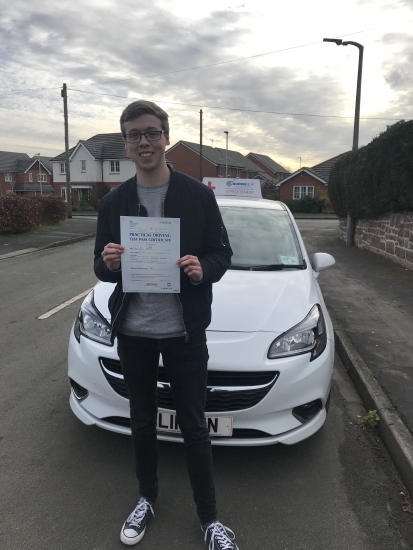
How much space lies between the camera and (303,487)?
108 inches

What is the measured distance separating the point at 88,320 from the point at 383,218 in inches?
431

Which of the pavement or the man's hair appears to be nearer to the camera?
the man's hair

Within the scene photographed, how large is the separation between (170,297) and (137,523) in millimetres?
1199

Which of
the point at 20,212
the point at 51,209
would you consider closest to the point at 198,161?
the point at 51,209

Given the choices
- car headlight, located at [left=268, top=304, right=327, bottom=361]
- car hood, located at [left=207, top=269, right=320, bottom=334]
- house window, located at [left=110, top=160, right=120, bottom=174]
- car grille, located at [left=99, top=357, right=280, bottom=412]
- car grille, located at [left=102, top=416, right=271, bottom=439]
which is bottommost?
car grille, located at [left=102, top=416, right=271, bottom=439]

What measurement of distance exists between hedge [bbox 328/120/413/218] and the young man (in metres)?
9.09

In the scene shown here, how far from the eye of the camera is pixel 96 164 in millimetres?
53219

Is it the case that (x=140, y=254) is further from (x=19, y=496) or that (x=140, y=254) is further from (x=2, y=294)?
(x=2, y=294)

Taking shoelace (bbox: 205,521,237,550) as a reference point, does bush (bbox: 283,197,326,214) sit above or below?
above

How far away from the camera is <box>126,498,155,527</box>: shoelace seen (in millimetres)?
2328

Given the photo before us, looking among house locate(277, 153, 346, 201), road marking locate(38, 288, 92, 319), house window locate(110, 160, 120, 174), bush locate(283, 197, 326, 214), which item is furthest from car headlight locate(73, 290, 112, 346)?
house window locate(110, 160, 120, 174)

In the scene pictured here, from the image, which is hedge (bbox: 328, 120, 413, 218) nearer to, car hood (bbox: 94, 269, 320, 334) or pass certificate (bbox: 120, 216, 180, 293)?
car hood (bbox: 94, 269, 320, 334)

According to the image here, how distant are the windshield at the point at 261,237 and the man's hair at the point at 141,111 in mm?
2121

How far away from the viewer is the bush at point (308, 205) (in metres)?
44.4
